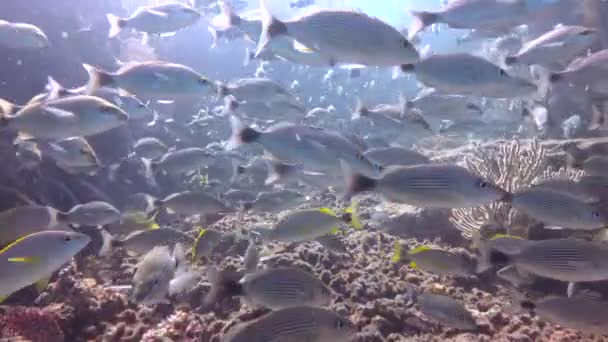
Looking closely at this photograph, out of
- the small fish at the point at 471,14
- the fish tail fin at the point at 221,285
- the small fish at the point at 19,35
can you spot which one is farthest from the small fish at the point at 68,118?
the small fish at the point at 19,35

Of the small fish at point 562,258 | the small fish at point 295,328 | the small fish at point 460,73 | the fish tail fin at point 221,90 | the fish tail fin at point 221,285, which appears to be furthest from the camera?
the fish tail fin at point 221,90

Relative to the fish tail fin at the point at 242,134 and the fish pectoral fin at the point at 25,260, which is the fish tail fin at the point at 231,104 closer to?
the fish tail fin at the point at 242,134

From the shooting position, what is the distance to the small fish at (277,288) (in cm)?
312

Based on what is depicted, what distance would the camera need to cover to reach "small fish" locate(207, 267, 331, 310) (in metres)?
3.12

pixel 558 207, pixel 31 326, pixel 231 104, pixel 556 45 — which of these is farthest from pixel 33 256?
pixel 556 45

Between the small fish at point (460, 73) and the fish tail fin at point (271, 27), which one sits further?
the small fish at point (460, 73)

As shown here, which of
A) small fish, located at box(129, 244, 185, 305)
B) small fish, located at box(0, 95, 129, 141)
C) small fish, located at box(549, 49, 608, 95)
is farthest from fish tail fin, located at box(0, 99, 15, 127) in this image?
small fish, located at box(549, 49, 608, 95)

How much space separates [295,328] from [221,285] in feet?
2.10

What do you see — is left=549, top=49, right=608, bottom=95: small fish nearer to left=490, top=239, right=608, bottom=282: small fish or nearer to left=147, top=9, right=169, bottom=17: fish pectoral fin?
left=490, top=239, right=608, bottom=282: small fish

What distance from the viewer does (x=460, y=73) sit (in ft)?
15.1

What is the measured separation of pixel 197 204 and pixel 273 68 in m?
20.1

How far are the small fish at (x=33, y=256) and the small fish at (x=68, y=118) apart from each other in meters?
2.01

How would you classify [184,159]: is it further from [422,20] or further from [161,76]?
[422,20]

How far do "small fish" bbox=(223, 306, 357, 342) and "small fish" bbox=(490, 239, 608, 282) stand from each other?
1367 millimetres
